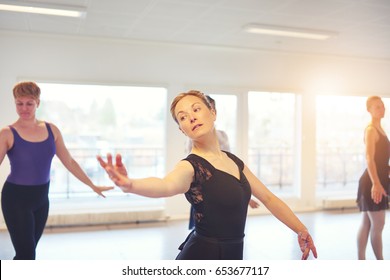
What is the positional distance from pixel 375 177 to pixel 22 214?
2.08m

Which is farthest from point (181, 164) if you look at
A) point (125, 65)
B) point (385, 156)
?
point (125, 65)

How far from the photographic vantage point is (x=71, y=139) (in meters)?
5.11

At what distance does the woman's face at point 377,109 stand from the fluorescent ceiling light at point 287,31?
1653 mm

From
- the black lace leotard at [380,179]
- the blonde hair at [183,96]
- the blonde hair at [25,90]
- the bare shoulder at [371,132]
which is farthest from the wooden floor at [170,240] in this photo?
the blonde hair at [183,96]

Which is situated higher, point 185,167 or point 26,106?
point 26,106

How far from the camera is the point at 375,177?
8.65 ft

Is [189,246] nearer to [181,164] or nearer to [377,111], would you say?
[181,164]

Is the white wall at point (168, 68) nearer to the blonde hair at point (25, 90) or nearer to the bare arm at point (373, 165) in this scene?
the bare arm at point (373, 165)

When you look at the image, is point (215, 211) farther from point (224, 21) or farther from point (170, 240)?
point (224, 21)

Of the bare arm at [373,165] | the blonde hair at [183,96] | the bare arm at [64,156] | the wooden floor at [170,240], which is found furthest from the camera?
the wooden floor at [170,240]

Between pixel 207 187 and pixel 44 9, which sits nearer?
→ pixel 207 187

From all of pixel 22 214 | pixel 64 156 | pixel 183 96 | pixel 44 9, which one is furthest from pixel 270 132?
pixel 183 96

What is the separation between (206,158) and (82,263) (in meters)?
0.78

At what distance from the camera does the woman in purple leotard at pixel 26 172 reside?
2.02 m
